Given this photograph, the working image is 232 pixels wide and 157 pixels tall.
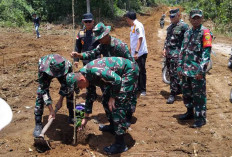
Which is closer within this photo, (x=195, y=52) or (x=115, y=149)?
(x=115, y=149)

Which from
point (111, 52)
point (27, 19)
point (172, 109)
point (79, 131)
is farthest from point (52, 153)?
point (27, 19)

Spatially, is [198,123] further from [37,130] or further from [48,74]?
[37,130]

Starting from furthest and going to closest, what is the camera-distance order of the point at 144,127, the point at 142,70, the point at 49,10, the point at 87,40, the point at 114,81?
the point at 49,10 < the point at 142,70 < the point at 87,40 < the point at 144,127 < the point at 114,81

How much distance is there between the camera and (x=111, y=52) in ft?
12.1

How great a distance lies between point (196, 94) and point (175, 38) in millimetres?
1378

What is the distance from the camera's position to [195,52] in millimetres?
3631

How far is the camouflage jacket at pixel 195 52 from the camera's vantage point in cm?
347

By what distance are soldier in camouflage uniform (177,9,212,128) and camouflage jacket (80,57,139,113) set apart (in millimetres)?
1007

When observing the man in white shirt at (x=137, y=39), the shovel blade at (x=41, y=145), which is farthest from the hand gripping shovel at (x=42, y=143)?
the man in white shirt at (x=137, y=39)

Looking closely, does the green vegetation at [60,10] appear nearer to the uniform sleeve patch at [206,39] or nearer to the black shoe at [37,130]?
the uniform sleeve patch at [206,39]

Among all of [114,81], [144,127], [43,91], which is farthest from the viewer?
[144,127]

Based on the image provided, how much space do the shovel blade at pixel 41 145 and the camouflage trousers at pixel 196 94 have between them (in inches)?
95.5

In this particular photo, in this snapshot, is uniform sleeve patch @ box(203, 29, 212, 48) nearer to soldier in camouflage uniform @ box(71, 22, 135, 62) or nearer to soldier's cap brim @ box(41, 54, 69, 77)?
soldier in camouflage uniform @ box(71, 22, 135, 62)

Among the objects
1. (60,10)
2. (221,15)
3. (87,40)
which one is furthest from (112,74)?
(60,10)
